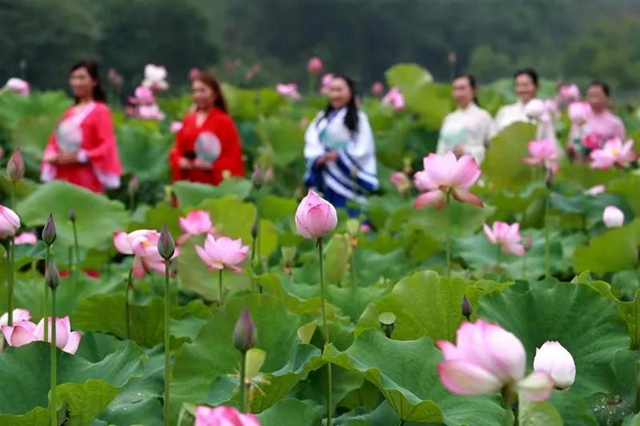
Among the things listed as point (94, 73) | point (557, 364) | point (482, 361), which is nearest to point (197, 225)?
point (557, 364)

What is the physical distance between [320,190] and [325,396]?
110 inches

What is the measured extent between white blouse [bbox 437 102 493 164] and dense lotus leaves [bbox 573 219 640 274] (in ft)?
7.06

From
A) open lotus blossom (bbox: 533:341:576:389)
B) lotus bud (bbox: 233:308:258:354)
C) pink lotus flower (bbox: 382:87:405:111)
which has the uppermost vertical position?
lotus bud (bbox: 233:308:258:354)

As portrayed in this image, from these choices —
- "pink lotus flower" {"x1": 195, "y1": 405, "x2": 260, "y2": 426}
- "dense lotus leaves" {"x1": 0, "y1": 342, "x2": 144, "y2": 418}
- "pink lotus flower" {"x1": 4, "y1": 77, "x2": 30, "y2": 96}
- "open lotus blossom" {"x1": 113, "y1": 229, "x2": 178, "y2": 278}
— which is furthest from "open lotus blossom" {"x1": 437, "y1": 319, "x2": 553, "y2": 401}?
"pink lotus flower" {"x1": 4, "y1": 77, "x2": 30, "y2": 96}

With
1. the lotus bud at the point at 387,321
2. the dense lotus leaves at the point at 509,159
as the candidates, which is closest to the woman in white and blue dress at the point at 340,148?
the dense lotus leaves at the point at 509,159

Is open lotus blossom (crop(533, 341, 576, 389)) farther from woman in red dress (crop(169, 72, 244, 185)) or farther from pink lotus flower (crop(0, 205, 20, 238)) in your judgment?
woman in red dress (crop(169, 72, 244, 185))

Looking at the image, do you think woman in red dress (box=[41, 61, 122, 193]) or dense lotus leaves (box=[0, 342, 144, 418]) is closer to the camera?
dense lotus leaves (box=[0, 342, 144, 418])

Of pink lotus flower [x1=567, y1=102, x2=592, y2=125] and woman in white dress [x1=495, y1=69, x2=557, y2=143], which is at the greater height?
pink lotus flower [x1=567, y1=102, x2=592, y2=125]

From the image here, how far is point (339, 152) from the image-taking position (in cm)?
388

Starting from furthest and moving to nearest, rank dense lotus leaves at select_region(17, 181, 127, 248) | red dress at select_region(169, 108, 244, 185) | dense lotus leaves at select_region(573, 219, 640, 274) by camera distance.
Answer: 1. red dress at select_region(169, 108, 244, 185)
2. dense lotus leaves at select_region(17, 181, 127, 248)
3. dense lotus leaves at select_region(573, 219, 640, 274)

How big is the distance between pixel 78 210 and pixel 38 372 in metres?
1.25

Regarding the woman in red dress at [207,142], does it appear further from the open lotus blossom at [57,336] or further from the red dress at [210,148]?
the open lotus blossom at [57,336]

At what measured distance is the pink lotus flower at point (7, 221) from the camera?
1.17 meters

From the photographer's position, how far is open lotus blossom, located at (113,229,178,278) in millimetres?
1401
